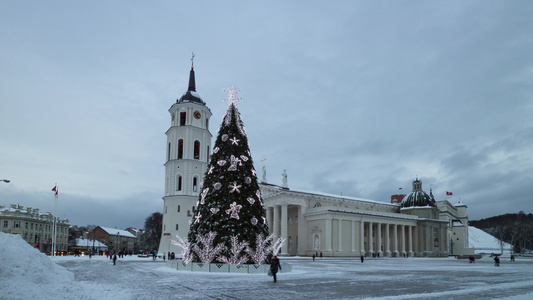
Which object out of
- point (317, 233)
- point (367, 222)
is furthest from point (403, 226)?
point (317, 233)

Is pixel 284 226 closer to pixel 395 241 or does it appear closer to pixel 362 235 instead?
pixel 362 235

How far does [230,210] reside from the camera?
86.9 feet

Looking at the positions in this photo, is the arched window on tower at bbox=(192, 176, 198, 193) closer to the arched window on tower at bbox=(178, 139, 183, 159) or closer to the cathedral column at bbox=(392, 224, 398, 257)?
the arched window on tower at bbox=(178, 139, 183, 159)

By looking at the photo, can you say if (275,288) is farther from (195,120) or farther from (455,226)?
(455,226)

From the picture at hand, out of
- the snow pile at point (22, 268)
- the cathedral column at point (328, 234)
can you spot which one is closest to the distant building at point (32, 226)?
the cathedral column at point (328, 234)

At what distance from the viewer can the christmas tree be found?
84.4 feet

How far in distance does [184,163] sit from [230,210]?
3710 centimetres

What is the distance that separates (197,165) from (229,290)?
159 ft

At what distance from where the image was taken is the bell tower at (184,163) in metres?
60.7

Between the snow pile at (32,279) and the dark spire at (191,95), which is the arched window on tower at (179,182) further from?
the snow pile at (32,279)

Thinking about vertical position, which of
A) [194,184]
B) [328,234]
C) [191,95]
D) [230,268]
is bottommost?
[328,234]

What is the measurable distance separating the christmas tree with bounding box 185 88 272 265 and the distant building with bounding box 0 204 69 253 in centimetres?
7142

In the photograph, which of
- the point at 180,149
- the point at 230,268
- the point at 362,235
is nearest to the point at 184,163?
the point at 180,149

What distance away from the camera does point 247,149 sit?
29.0 meters
